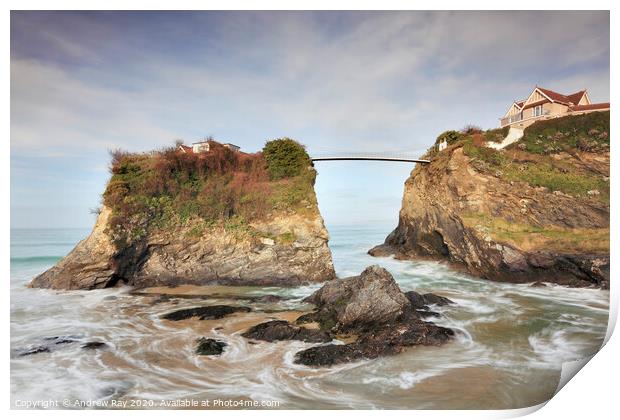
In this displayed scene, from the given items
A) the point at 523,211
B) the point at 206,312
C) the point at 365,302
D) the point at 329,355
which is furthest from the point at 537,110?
the point at 206,312

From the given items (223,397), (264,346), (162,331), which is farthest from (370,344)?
(162,331)

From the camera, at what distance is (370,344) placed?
596 centimetres

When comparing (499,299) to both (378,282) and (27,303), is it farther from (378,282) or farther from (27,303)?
(27,303)

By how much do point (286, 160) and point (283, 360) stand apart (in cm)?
885

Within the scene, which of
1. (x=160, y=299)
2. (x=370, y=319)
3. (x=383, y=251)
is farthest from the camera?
(x=383, y=251)

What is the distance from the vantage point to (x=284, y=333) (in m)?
6.43

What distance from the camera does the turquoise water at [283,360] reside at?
187 inches

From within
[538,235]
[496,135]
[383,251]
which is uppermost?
[496,135]

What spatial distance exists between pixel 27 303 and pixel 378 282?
8.82 metres

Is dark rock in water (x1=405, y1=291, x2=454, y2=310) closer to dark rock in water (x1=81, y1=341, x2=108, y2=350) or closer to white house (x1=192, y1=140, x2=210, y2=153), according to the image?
dark rock in water (x1=81, y1=341, x2=108, y2=350)

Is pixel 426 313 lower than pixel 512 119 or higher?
lower

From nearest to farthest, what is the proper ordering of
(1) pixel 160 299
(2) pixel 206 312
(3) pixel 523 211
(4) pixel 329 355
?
(4) pixel 329 355 → (2) pixel 206 312 → (1) pixel 160 299 → (3) pixel 523 211

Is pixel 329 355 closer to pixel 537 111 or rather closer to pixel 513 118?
pixel 537 111

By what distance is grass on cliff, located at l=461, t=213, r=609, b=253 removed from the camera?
9612mm
